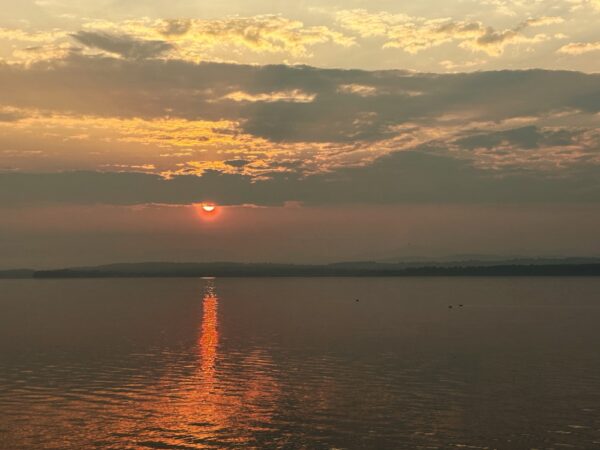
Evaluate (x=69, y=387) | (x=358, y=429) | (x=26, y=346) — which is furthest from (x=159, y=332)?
(x=358, y=429)

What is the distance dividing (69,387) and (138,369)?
10.6 m

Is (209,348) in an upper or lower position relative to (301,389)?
lower

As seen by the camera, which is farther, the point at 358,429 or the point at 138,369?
the point at 138,369

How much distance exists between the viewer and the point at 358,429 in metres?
41.4

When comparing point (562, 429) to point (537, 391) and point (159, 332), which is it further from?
point (159, 332)

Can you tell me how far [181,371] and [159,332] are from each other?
143ft

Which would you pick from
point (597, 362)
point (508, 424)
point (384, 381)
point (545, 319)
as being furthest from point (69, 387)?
point (545, 319)

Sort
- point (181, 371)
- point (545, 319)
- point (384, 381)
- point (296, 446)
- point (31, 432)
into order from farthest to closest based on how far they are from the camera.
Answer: point (545, 319) → point (181, 371) → point (384, 381) → point (31, 432) → point (296, 446)

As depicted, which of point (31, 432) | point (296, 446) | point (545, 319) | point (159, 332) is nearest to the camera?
point (296, 446)

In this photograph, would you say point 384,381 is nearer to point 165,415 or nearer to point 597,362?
point 165,415

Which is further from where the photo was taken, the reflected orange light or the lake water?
the reflected orange light

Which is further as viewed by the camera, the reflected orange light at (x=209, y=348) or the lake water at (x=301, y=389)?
the reflected orange light at (x=209, y=348)

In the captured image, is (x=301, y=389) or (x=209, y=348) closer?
Answer: (x=301, y=389)

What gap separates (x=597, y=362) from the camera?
69.0 m
